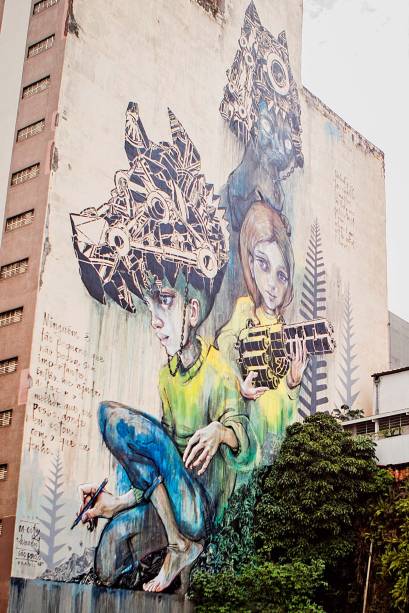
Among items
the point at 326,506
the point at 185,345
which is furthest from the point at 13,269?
the point at 326,506

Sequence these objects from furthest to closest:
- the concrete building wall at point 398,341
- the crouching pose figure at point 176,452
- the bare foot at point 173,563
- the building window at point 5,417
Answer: the concrete building wall at point 398,341, the bare foot at point 173,563, the crouching pose figure at point 176,452, the building window at point 5,417

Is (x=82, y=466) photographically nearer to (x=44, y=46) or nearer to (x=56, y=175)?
(x=56, y=175)

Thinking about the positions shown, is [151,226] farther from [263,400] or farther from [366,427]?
[366,427]

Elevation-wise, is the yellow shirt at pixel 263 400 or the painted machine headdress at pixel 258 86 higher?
the painted machine headdress at pixel 258 86

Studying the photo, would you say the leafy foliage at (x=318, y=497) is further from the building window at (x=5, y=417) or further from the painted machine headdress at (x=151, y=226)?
the building window at (x=5, y=417)

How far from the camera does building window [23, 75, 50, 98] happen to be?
89.1ft

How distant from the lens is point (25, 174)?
2641cm

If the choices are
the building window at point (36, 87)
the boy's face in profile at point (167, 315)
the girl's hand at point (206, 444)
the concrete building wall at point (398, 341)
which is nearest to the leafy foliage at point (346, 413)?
the girl's hand at point (206, 444)

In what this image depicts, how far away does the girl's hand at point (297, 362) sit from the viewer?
3288 cm

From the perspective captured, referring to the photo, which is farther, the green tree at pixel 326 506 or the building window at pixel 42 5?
the building window at pixel 42 5

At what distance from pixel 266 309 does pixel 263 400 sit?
3.12m

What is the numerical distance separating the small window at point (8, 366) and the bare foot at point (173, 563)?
6.42m

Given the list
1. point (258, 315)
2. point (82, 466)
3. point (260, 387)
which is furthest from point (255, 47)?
point (82, 466)

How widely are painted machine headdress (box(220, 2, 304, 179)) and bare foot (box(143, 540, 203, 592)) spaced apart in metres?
13.3
